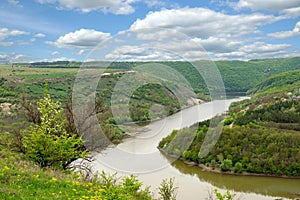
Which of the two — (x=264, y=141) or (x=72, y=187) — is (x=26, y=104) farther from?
(x=264, y=141)

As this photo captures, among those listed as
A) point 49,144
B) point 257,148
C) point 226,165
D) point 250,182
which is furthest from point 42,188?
point 257,148

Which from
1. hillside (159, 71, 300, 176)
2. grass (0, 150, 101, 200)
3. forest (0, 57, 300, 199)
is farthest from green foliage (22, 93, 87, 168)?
hillside (159, 71, 300, 176)

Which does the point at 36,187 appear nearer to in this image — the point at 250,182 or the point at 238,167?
the point at 250,182

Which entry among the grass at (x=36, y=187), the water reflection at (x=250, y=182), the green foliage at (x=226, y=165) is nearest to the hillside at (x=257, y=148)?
the green foliage at (x=226, y=165)

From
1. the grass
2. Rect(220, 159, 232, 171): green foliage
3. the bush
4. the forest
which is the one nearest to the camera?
the grass

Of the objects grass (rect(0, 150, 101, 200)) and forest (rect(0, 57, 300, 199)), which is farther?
forest (rect(0, 57, 300, 199))

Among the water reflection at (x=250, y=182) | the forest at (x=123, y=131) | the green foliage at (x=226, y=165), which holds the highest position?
the forest at (x=123, y=131)

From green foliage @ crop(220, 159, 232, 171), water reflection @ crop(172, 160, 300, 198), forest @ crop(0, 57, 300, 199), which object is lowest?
water reflection @ crop(172, 160, 300, 198)

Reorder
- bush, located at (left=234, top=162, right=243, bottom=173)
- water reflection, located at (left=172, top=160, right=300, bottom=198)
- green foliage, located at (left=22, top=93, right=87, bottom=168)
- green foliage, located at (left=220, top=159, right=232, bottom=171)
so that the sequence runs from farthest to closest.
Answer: green foliage, located at (left=220, top=159, right=232, bottom=171)
bush, located at (left=234, top=162, right=243, bottom=173)
water reflection, located at (left=172, top=160, right=300, bottom=198)
green foliage, located at (left=22, top=93, right=87, bottom=168)

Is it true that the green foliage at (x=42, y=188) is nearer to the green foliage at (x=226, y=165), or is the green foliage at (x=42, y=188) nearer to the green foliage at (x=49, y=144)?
the green foliage at (x=49, y=144)

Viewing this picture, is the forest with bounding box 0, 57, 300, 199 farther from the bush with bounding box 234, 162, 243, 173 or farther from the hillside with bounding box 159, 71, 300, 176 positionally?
the hillside with bounding box 159, 71, 300, 176

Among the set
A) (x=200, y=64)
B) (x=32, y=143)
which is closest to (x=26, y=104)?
(x=32, y=143)
